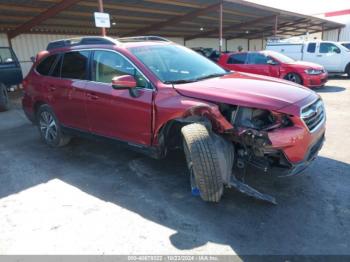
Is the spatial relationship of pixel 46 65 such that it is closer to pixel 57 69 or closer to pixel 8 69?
pixel 57 69

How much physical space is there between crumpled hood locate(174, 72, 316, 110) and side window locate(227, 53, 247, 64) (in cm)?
855

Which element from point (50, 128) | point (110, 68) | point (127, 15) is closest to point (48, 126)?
point (50, 128)

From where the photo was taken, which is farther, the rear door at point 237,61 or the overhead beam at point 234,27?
the overhead beam at point 234,27

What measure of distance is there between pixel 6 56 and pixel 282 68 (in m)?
9.83

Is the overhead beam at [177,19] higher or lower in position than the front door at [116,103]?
higher

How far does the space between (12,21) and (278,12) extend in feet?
46.8

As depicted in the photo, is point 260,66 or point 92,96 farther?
point 260,66

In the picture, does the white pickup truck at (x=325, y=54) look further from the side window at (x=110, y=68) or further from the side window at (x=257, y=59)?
the side window at (x=110, y=68)

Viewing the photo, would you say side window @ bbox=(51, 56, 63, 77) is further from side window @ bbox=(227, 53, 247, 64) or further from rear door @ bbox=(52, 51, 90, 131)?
side window @ bbox=(227, 53, 247, 64)

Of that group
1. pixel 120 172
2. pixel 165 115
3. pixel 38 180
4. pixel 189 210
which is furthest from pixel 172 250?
pixel 38 180

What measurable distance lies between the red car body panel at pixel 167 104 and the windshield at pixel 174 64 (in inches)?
5.5

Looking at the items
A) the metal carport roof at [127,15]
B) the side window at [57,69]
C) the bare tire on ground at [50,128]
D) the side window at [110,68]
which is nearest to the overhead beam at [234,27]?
the metal carport roof at [127,15]

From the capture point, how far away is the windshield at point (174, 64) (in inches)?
156

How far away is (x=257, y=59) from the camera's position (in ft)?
38.9
